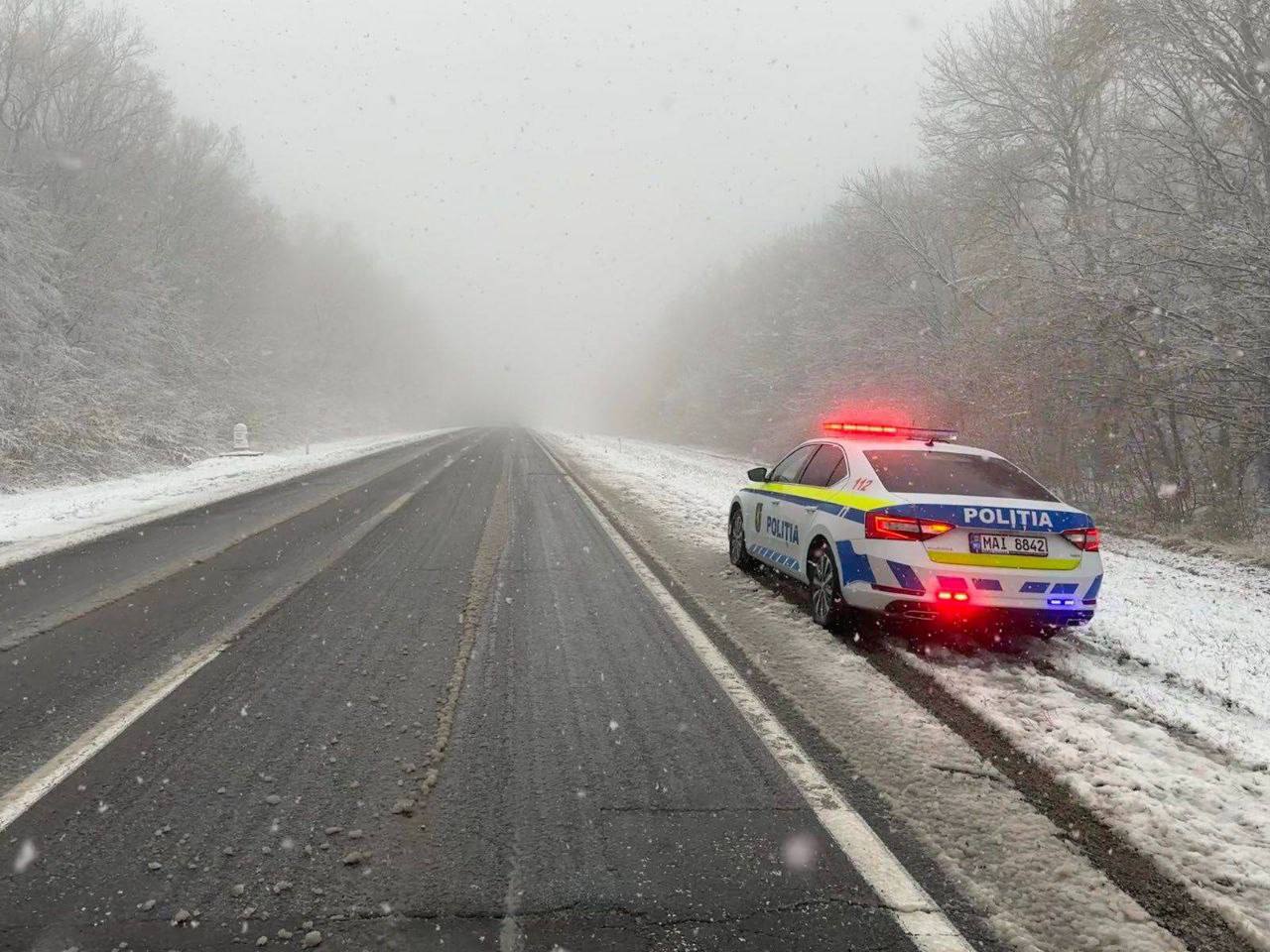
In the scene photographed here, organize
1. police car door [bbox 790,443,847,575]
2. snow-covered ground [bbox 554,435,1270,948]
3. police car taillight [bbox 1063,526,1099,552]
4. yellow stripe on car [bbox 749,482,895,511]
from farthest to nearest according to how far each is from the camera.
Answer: police car door [bbox 790,443,847,575], yellow stripe on car [bbox 749,482,895,511], police car taillight [bbox 1063,526,1099,552], snow-covered ground [bbox 554,435,1270,948]

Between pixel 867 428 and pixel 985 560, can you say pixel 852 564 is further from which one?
pixel 867 428

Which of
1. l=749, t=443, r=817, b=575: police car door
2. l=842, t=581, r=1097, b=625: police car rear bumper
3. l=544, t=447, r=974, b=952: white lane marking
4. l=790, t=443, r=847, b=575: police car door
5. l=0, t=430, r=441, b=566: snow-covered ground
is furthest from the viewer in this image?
l=0, t=430, r=441, b=566: snow-covered ground

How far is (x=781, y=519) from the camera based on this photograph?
22.7ft

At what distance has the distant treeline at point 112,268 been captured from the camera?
59.8 feet

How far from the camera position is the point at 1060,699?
14.0 feet

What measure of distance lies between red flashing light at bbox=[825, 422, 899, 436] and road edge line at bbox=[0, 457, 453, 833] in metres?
4.88

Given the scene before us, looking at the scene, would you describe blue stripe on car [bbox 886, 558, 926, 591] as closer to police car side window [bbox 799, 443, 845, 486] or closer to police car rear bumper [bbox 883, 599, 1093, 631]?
police car rear bumper [bbox 883, 599, 1093, 631]

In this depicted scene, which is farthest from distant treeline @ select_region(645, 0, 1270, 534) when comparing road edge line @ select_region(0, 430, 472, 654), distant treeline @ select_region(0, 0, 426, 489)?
distant treeline @ select_region(0, 0, 426, 489)

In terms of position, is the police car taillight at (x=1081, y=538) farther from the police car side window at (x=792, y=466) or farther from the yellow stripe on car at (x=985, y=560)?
the police car side window at (x=792, y=466)

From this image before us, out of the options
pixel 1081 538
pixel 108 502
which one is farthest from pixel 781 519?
pixel 108 502

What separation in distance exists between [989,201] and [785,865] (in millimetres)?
17416

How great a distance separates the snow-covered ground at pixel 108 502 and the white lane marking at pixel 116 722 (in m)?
4.14

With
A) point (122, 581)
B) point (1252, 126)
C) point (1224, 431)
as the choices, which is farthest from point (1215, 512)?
point (122, 581)

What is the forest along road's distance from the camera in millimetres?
2295
